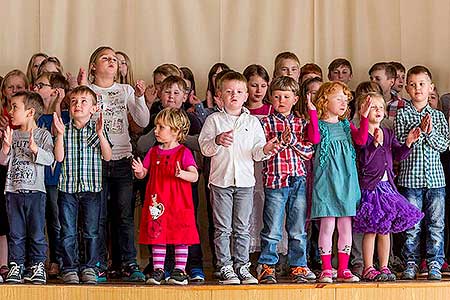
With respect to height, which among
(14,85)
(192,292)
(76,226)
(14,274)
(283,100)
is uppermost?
(14,85)

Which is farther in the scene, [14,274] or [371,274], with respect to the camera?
[371,274]

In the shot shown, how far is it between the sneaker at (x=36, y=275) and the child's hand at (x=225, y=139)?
1.21 meters

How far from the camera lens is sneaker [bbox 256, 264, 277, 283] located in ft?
17.5

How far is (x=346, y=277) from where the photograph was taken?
5.42m

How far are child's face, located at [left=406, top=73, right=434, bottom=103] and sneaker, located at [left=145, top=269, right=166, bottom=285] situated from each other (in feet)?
6.03

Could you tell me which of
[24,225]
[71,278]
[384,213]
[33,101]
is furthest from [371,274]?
[33,101]

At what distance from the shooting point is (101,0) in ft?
22.5

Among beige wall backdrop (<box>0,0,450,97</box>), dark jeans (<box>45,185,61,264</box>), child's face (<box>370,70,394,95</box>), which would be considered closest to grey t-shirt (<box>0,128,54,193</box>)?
dark jeans (<box>45,185,61,264</box>)

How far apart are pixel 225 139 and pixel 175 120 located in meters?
0.35

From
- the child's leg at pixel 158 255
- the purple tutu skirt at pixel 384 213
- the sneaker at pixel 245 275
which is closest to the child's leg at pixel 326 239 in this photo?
the purple tutu skirt at pixel 384 213

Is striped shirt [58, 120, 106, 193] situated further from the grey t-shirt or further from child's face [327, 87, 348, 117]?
child's face [327, 87, 348, 117]

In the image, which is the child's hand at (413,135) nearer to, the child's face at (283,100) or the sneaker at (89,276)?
the child's face at (283,100)

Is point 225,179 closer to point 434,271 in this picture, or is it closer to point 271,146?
point 271,146

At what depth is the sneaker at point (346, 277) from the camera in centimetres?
540
